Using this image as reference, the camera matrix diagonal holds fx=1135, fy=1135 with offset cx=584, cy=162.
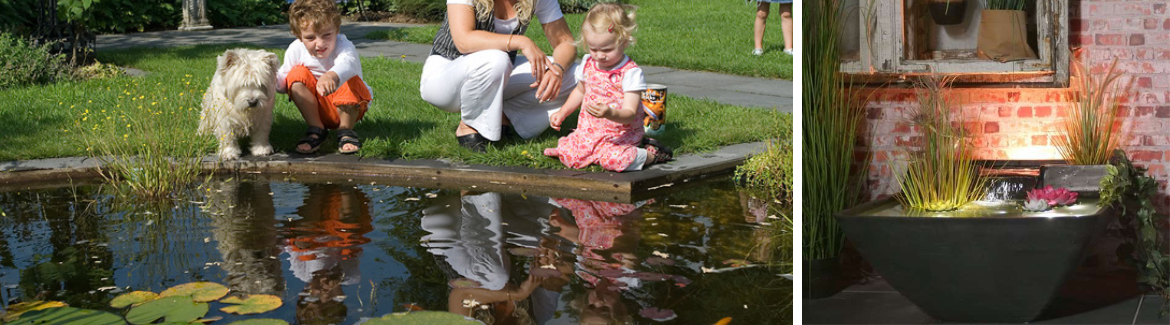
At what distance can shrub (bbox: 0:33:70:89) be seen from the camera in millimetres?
8430

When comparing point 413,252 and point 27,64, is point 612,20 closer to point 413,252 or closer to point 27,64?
point 413,252

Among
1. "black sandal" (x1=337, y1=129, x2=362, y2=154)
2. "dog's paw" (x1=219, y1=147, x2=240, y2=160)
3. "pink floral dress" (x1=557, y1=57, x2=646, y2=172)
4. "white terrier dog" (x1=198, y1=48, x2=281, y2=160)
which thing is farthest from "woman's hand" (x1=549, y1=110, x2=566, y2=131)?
"dog's paw" (x1=219, y1=147, x2=240, y2=160)

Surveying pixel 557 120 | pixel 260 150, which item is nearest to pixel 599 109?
pixel 557 120

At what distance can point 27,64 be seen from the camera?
28.2 feet

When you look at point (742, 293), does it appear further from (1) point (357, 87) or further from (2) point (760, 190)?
(1) point (357, 87)

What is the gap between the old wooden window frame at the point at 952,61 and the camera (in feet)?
8.01

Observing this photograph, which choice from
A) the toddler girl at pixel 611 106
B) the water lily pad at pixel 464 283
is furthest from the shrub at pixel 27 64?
the water lily pad at pixel 464 283

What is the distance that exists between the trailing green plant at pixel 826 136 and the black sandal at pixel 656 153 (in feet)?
8.68

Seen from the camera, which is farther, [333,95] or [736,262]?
[333,95]

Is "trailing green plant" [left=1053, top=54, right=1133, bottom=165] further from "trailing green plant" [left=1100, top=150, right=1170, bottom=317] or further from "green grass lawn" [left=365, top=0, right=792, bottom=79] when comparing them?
"green grass lawn" [left=365, top=0, right=792, bottom=79]

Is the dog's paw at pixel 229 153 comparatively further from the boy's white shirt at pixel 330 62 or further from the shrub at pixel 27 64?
the shrub at pixel 27 64

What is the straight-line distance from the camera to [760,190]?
190 inches

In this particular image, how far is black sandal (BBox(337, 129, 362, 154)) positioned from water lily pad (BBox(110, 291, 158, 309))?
7.90 ft

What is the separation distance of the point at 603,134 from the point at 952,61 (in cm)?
254
